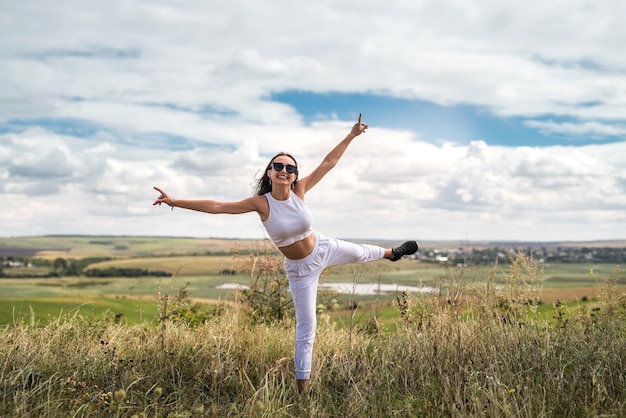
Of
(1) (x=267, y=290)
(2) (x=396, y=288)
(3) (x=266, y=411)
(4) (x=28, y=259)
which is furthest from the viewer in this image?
(4) (x=28, y=259)

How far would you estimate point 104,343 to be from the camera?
7191 mm

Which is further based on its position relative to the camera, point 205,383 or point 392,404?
point 205,383

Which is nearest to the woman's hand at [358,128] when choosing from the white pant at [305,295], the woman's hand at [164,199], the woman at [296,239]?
the woman at [296,239]

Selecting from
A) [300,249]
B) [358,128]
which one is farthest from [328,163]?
[300,249]

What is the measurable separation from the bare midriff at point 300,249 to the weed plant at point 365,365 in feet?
2.74

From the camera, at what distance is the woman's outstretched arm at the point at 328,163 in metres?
6.64

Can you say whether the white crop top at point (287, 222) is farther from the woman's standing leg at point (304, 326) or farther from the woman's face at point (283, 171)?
the woman's standing leg at point (304, 326)

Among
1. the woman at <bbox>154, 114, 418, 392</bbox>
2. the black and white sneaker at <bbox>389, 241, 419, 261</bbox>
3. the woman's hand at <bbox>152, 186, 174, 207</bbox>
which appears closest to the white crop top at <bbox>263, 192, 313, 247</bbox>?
the woman at <bbox>154, 114, 418, 392</bbox>

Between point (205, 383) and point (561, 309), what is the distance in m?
5.48

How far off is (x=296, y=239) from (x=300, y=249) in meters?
0.12

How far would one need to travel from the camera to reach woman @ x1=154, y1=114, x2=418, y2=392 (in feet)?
19.8

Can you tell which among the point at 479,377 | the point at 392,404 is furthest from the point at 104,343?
the point at 479,377

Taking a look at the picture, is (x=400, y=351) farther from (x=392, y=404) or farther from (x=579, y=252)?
(x=579, y=252)

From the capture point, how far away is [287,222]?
5977mm
